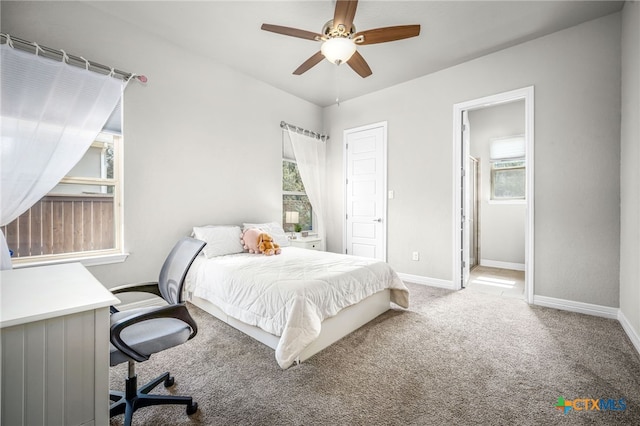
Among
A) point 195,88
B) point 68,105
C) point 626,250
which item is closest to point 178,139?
point 195,88

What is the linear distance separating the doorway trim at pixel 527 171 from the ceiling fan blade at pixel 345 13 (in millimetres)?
2192

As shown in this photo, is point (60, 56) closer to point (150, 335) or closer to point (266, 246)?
point (266, 246)

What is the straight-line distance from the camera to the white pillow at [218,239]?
3.10 meters

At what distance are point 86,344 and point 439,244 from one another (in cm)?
383

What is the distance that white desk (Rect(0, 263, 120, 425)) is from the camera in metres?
0.92

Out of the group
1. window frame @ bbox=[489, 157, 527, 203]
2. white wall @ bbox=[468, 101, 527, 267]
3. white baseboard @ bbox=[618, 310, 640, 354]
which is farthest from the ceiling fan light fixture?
window frame @ bbox=[489, 157, 527, 203]

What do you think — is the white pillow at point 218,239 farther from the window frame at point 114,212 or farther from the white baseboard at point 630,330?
the white baseboard at point 630,330

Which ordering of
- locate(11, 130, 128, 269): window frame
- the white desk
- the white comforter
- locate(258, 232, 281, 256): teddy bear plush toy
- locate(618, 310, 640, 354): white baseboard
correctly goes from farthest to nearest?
1. locate(258, 232, 281, 256): teddy bear plush toy
2. locate(11, 130, 128, 269): window frame
3. locate(618, 310, 640, 354): white baseboard
4. the white comforter
5. the white desk

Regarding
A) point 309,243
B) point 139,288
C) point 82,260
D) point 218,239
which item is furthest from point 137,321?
point 309,243

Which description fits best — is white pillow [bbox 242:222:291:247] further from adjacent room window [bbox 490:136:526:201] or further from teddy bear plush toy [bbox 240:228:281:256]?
adjacent room window [bbox 490:136:526:201]

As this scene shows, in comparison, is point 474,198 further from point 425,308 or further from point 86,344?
point 86,344

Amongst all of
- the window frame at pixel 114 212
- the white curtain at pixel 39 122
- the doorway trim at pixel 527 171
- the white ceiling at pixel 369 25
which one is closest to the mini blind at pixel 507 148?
the doorway trim at pixel 527 171

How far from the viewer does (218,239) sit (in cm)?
321

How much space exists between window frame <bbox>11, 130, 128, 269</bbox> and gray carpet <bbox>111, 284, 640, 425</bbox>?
113 centimetres
